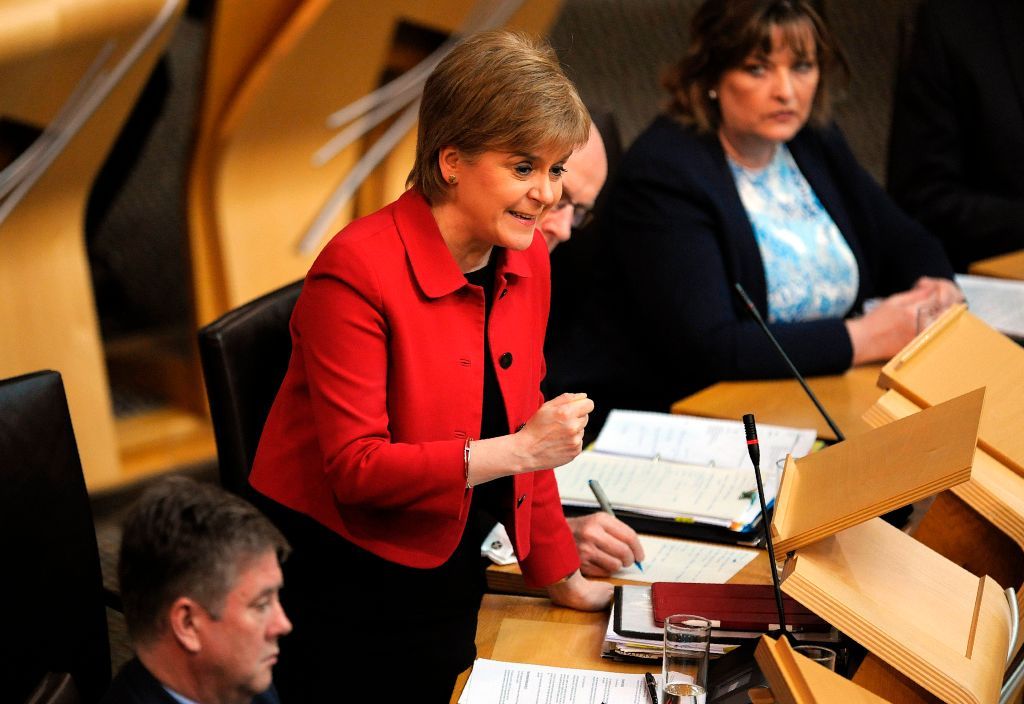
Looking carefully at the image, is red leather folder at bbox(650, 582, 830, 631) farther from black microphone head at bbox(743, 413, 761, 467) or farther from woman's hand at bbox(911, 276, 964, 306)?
woman's hand at bbox(911, 276, 964, 306)

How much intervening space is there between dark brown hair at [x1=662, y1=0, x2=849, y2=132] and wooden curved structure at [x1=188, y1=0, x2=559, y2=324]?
105 centimetres

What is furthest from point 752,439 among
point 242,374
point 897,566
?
point 242,374

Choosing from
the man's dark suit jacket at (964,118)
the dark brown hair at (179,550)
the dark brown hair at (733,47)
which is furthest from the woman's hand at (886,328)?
the dark brown hair at (179,550)

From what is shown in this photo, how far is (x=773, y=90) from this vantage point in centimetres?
243

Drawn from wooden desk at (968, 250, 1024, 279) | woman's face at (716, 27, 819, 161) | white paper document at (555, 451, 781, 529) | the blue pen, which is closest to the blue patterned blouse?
woman's face at (716, 27, 819, 161)

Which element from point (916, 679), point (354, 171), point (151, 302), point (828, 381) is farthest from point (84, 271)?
point (916, 679)

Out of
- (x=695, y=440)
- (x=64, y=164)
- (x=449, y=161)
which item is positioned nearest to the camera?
(x=449, y=161)

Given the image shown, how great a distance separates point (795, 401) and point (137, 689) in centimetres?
146

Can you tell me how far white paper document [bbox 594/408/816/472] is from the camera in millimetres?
1949

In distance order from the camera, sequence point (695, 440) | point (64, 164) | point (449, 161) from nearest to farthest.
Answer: point (449, 161) < point (695, 440) < point (64, 164)

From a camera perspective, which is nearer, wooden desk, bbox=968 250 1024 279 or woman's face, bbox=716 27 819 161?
woman's face, bbox=716 27 819 161

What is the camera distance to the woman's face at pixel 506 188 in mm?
1438

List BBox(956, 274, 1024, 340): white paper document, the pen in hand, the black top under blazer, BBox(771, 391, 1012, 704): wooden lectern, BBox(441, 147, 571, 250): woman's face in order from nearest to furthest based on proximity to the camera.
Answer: BBox(771, 391, 1012, 704): wooden lectern
the pen in hand
BBox(441, 147, 571, 250): woman's face
the black top under blazer
BBox(956, 274, 1024, 340): white paper document

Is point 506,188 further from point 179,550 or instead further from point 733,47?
point 733,47
